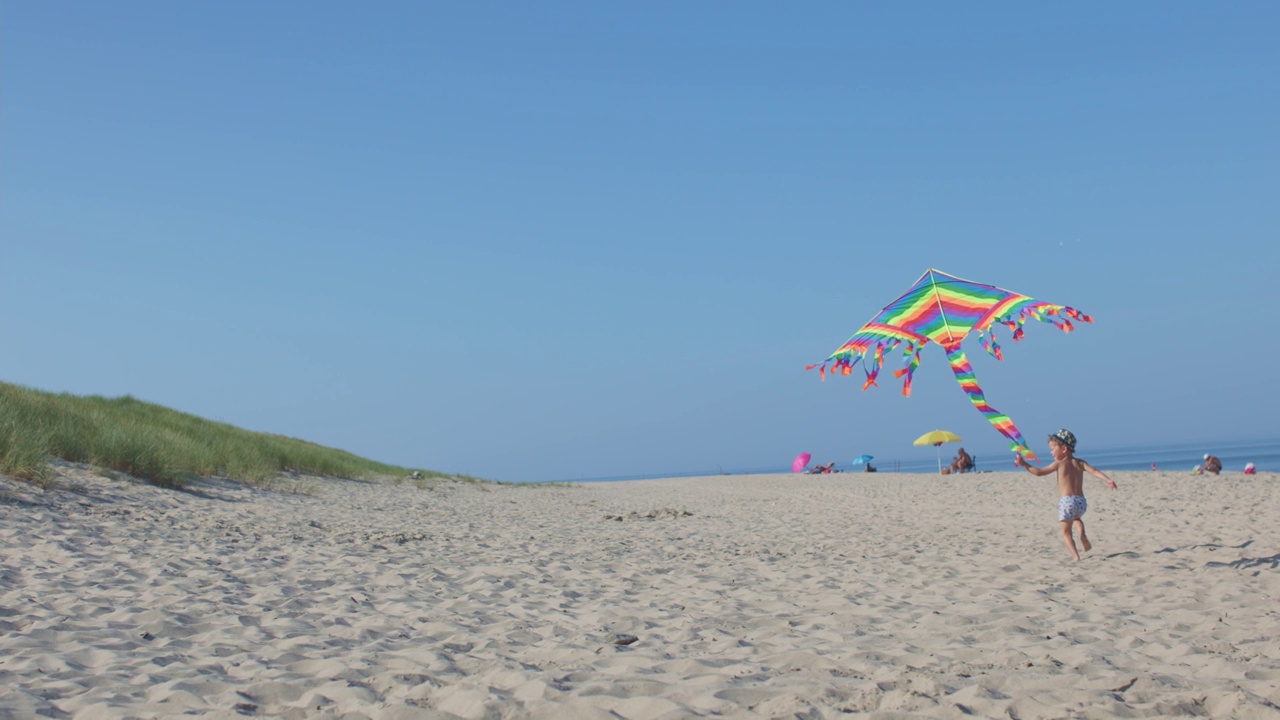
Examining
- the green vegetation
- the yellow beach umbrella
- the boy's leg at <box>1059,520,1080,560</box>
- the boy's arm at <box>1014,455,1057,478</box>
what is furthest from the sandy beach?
the yellow beach umbrella

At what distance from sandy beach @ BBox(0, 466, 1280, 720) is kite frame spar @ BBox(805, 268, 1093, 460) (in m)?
1.78

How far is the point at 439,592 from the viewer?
255 inches

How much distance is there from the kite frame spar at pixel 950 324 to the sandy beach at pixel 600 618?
178 cm

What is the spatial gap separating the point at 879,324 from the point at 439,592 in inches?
202

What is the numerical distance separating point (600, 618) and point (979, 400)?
435 cm

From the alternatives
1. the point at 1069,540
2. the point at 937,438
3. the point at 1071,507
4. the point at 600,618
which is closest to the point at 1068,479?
the point at 1071,507

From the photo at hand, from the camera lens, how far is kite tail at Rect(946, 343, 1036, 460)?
7.69 meters

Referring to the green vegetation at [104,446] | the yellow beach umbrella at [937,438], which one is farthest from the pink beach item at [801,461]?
the green vegetation at [104,446]

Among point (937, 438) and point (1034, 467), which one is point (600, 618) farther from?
point (937, 438)

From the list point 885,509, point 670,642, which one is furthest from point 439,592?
point 885,509

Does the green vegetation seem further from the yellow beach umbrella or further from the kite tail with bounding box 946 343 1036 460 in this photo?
the yellow beach umbrella

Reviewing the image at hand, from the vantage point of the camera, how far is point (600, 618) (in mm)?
5660

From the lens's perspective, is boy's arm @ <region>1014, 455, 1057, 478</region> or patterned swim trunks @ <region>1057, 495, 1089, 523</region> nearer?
boy's arm @ <region>1014, 455, 1057, 478</region>

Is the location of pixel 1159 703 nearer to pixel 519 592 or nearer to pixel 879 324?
pixel 519 592
